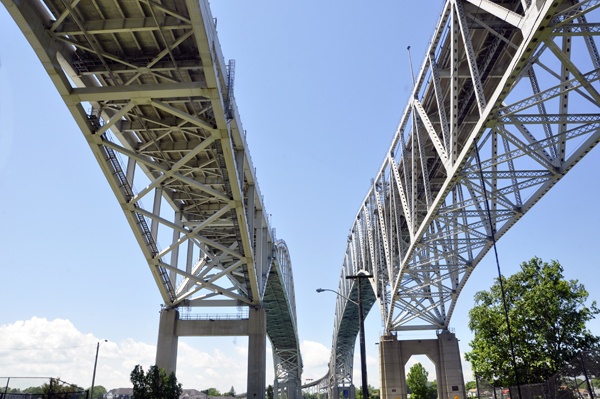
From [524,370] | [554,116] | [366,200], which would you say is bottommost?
[524,370]

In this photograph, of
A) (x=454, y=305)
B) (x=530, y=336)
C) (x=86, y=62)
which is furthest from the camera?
(x=454, y=305)

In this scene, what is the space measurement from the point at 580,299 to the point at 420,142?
1293 cm

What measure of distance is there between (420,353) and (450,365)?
261 centimetres

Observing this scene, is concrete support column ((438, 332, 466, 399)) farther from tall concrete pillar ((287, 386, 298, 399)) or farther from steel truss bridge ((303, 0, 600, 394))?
tall concrete pillar ((287, 386, 298, 399))

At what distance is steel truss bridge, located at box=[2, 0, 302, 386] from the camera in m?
16.4

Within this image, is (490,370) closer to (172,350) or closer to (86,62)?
(172,350)

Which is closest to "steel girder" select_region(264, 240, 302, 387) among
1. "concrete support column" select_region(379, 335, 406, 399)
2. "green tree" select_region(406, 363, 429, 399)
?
"concrete support column" select_region(379, 335, 406, 399)

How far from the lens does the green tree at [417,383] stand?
241ft

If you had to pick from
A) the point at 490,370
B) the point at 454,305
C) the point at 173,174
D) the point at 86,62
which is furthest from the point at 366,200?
the point at 86,62

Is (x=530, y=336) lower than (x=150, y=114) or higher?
lower

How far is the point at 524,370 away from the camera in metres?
27.6

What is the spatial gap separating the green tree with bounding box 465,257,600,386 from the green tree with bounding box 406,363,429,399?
138 ft

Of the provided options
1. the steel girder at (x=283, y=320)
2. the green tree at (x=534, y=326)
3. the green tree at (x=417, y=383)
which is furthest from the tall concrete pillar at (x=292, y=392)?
the green tree at (x=534, y=326)

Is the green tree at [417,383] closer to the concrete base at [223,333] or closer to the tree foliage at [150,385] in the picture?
the concrete base at [223,333]
